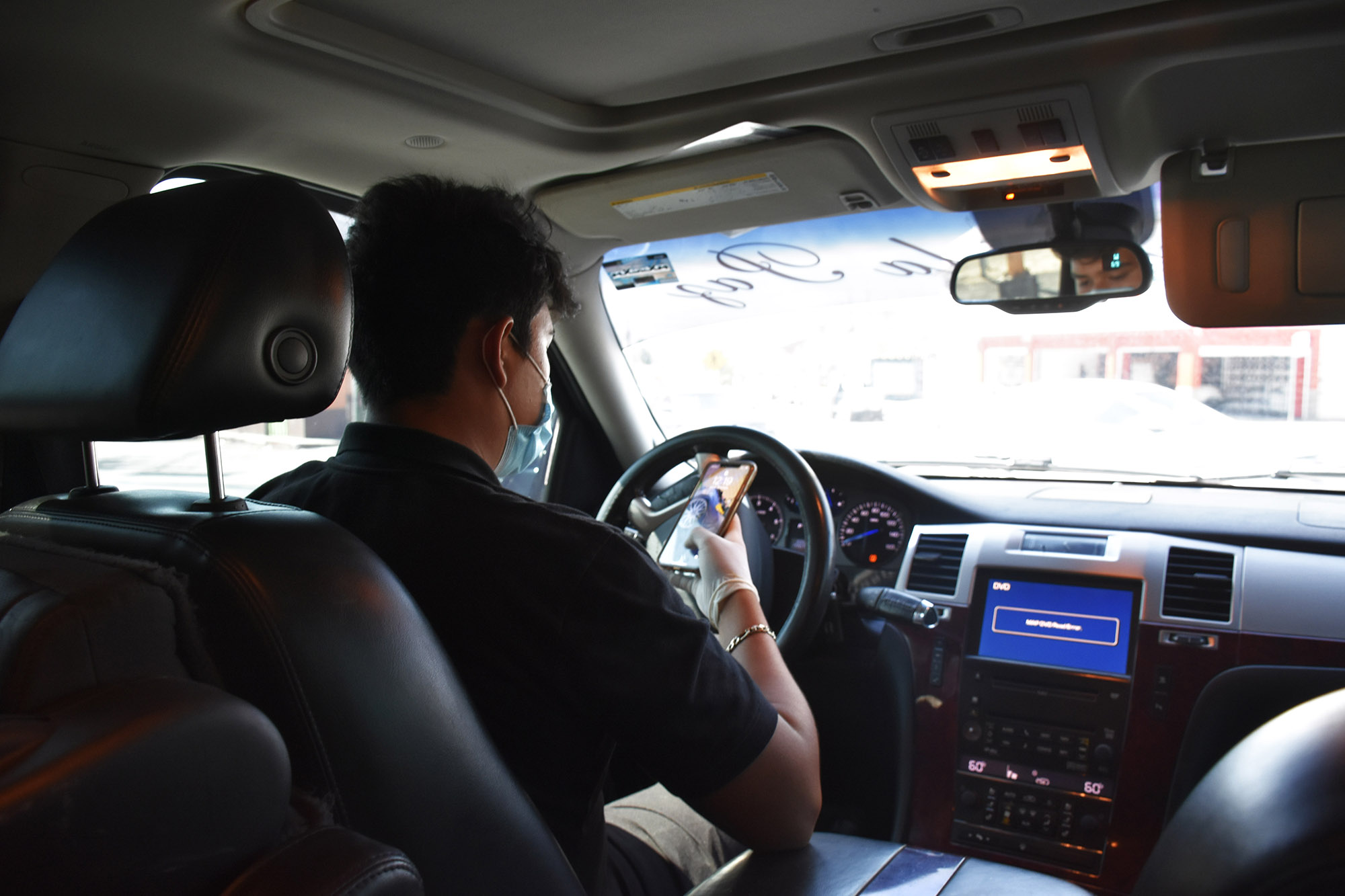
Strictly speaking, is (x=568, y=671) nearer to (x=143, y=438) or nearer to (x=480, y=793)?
(x=480, y=793)

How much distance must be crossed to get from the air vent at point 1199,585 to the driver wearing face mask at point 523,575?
1.31 m

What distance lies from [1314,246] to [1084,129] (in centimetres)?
57

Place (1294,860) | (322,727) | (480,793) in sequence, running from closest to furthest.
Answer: (1294,860), (322,727), (480,793)

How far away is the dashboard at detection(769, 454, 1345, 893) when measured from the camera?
2.30 meters

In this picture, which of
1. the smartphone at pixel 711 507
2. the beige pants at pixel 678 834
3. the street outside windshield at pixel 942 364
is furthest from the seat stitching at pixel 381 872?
the street outside windshield at pixel 942 364

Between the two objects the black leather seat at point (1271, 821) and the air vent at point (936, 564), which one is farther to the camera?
the air vent at point (936, 564)

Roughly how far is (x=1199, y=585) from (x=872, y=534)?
0.94 metres

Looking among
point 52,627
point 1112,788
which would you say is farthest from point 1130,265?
point 52,627

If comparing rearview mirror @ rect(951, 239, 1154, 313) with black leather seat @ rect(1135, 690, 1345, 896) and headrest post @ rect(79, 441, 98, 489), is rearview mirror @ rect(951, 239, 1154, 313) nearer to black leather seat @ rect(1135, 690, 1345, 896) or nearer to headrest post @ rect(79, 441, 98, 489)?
black leather seat @ rect(1135, 690, 1345, 896)

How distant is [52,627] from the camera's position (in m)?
0.87

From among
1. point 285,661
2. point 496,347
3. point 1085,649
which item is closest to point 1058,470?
point 1085,649

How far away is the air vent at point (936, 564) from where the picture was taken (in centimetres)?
274

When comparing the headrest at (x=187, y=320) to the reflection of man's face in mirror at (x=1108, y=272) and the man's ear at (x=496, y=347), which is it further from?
the reflection of man's face in mirror at (x=1108, y=272)

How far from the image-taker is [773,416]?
383 cm
